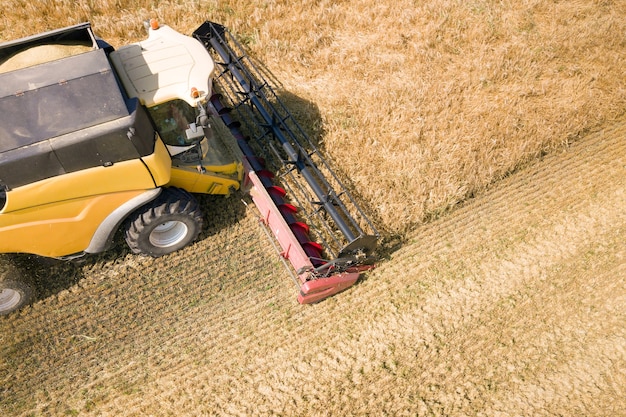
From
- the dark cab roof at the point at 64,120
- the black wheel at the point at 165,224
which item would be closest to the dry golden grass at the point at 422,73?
the black wheel at the point at 165,224

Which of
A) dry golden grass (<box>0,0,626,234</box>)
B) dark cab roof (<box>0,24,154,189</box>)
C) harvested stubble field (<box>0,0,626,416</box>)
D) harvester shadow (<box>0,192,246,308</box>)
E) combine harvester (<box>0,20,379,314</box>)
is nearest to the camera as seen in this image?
dark cab roof (<box>0,24,154,189</box>)

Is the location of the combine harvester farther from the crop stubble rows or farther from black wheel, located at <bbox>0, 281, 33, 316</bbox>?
the crop stubble rows

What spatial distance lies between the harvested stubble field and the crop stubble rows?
2 centimetres

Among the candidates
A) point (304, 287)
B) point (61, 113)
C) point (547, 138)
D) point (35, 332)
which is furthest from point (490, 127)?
point (35, 332)

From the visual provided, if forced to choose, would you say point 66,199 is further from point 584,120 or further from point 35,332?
point 584,120

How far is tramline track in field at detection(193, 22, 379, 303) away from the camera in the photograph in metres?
5.18

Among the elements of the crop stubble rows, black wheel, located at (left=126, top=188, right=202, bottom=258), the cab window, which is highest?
the cab window

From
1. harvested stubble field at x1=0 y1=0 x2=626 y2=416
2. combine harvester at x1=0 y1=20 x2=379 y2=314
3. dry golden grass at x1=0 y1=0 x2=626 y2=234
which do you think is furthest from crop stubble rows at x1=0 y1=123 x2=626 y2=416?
dry golden grass at x1=0 y1=0 x2=626 y2=234

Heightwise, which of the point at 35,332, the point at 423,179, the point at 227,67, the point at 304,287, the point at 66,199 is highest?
the point at 227,67

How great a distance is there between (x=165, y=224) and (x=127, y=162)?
113 centimetres

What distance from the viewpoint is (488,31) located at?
873cm

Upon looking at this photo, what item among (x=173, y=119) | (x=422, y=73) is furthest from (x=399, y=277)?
(x=422, y=73)

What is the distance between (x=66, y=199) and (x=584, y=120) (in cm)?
775

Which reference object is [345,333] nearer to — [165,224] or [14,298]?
[165,224]
